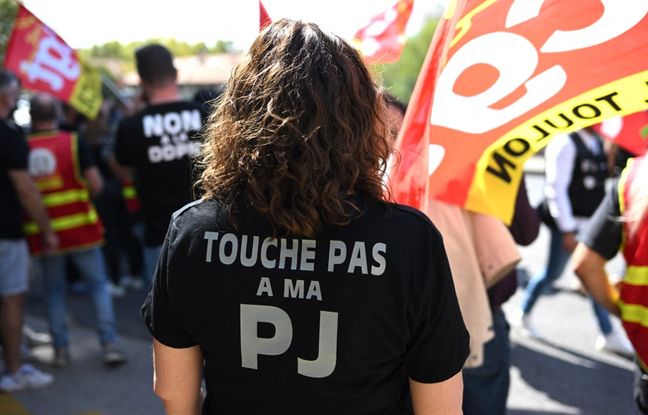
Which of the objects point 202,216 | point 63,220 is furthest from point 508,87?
point 63,220

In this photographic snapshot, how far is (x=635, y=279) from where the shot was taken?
1803 millimetres

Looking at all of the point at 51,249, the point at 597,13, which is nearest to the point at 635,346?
the point at 597,13

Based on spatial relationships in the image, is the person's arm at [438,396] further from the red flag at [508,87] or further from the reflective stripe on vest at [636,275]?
the reflective stripe on vest at [636,275]

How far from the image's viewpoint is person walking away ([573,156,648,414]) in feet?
5.76

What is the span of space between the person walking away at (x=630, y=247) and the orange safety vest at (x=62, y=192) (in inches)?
131

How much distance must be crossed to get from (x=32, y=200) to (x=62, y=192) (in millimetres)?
583

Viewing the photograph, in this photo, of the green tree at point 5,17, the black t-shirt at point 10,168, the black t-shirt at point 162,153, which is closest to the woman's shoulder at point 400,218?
the black t-shirt at point 162,153

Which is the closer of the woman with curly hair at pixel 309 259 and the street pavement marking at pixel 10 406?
the woman with curly hair at pixel 309 259

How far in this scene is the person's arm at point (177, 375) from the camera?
1.43 metres

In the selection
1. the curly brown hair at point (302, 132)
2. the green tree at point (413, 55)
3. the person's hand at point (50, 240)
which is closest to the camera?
the curly brown hair at point (302, 132)

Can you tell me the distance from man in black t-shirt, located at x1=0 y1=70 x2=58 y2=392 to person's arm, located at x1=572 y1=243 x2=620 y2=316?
9.99 feet

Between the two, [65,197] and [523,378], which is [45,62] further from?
[523,378]

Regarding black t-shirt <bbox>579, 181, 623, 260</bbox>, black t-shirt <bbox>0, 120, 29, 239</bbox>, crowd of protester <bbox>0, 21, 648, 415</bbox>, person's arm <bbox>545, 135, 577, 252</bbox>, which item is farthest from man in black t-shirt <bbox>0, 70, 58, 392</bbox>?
person's arm <bbox>545, 135, 577, 252</bbox>

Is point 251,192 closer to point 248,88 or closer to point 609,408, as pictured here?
point 248,88
